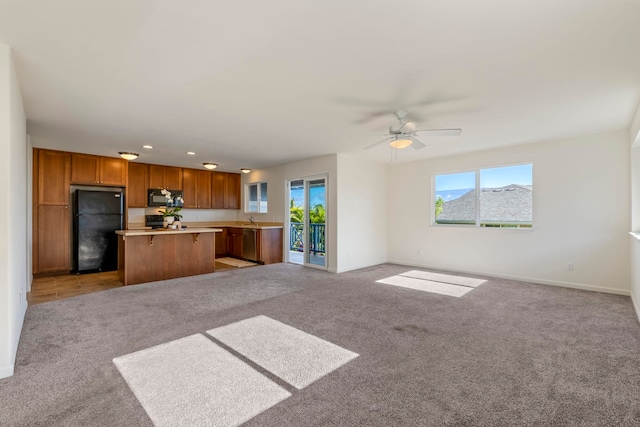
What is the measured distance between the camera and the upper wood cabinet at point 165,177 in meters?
7.14

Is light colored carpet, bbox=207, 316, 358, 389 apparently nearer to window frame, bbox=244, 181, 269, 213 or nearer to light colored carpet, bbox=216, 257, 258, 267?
light colored carpet, bbox=216, 257, 258, 267

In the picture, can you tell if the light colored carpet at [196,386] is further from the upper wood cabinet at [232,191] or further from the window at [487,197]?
the upper wood cabinet at [232,191]

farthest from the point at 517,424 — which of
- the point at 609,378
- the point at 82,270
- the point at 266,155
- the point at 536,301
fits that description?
the point at 82,270

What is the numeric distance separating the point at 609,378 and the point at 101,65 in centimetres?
463

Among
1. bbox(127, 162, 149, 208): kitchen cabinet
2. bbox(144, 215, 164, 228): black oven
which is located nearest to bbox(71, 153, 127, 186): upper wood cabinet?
bbox(127, 162, 149, 208): kitchen cabinet

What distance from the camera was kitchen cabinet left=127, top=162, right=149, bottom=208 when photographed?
6.80 meters

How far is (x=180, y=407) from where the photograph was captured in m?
1.79

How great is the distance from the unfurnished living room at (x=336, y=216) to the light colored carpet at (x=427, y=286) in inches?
2.8

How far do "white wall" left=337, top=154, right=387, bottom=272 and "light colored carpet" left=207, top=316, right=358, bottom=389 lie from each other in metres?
3.11

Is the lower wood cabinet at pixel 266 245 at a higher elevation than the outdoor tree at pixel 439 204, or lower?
lower

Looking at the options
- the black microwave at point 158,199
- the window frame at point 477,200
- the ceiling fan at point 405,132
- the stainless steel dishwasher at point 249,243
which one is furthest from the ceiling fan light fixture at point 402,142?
the black microwave at point 158,199

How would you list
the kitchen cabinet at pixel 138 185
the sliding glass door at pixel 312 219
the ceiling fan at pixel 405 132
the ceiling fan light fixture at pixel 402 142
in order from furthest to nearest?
the kitchen cabinet at pixel 138 185, the sliding glass door at pixel 312 219, the ceiling fan light fixture at pixel 402 142, the ceiling fan at pixel 405 132

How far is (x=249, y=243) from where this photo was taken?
7.33m

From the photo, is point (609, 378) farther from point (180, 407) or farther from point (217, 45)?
point (217, 45)
